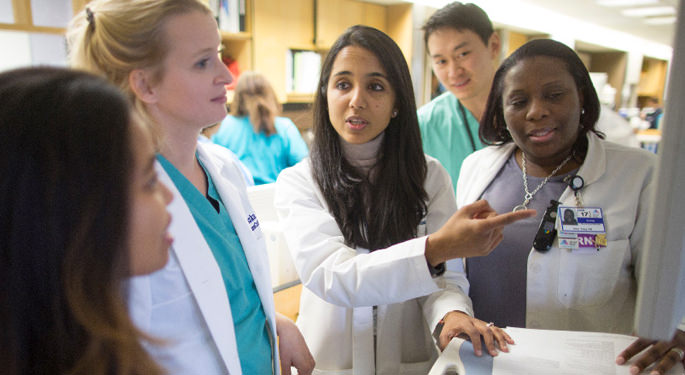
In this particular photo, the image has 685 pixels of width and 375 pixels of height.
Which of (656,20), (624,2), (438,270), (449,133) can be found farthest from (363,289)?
(656,20)

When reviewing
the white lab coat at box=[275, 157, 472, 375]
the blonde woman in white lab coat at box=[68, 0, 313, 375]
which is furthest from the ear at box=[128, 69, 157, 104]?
the white lab coat at box=[275, 157, 472, 375]

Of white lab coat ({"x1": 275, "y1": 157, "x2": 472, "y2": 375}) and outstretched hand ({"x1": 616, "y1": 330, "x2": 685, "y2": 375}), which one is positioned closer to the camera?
outstretched hand ({"x1": 616, "y1": 330, "x2": 685, "y2": 375})

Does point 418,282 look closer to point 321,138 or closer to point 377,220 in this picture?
point 377,220

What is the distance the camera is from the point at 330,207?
4.07ft

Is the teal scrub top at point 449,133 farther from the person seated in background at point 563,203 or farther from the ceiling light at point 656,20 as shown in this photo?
the ceiling light at point 656,20

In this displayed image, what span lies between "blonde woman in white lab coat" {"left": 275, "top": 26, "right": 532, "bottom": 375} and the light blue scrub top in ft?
0.52

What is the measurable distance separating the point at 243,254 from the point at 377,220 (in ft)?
1.30

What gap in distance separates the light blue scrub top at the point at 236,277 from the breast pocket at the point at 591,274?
78 cm

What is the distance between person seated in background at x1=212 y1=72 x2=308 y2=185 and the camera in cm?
312

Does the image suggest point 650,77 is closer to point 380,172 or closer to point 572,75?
point 572,75

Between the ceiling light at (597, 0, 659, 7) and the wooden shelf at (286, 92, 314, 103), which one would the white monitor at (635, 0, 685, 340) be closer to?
the wooden shelf at (286, 92, 314, 103)

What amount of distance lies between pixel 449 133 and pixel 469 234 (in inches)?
47.0

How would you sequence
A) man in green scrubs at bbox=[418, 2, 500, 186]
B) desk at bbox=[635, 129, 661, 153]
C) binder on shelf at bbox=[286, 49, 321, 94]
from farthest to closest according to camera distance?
desk at bbox=[635, 129, 661, 153] → binder on shelf at bbox=[286, 49, 321, 94] → man in green scrubs at bbox=[418, 2, 500, 186]

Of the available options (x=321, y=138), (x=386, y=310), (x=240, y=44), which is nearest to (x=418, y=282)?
(x=386, y=310)
